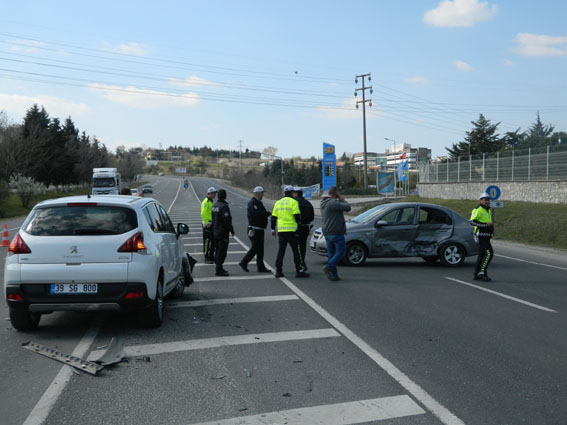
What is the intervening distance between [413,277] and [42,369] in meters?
7.96


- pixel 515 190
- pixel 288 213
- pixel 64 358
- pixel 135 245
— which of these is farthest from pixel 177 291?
pixel 515 190

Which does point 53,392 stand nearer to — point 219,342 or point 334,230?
point 219,342

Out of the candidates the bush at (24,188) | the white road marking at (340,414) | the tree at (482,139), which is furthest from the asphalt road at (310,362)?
the tree at (482,139)

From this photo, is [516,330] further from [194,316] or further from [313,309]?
[194,316]

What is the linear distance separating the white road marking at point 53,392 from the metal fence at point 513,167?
27.2m

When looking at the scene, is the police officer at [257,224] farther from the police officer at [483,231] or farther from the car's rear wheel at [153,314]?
the car's rear wheel at [153,314]

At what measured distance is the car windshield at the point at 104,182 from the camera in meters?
43.8

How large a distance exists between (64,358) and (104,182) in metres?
40.4

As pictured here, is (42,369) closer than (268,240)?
Yes

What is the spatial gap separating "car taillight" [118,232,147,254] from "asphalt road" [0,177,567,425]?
1.02 metres

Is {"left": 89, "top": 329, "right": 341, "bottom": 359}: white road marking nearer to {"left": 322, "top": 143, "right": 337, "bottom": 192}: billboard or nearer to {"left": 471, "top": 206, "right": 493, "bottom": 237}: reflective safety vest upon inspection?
{"left": 471, "top": 206, "right": 493, "bottom": 237}: reflective safety vest

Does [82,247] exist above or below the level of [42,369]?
above

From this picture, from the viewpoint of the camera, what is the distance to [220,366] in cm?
527

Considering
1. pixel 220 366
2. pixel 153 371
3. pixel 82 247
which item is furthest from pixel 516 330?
pixel 82 247
